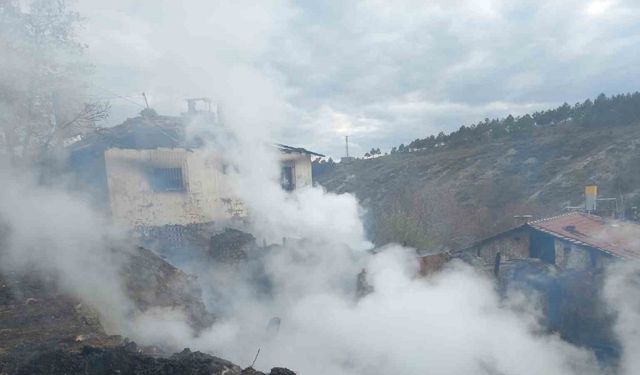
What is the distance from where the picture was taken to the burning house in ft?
33.2

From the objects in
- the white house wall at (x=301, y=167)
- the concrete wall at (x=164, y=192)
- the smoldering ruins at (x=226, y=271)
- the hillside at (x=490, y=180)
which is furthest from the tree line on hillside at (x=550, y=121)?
the concrete wall at (x=164, y=192)

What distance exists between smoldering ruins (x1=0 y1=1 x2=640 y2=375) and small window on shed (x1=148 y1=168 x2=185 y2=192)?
54 millimetres

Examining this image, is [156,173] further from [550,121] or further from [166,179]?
[550,121]

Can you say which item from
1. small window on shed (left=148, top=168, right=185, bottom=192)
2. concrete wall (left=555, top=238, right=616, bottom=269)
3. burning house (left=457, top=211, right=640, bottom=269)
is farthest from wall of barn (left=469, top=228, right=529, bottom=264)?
small window on shed (left=148, top=168, right=185, bottom=192)

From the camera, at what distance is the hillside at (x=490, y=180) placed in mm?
18750

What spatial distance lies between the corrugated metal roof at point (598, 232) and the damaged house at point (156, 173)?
9376 mm

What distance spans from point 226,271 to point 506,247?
25.8 ft

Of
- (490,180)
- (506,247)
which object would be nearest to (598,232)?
(506,247)

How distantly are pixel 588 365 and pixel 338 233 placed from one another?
763 centimetres

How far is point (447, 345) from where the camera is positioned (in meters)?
8.10

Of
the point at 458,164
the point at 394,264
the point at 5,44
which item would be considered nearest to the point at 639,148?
the point at 458,164

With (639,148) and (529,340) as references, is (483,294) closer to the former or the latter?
(529,340)

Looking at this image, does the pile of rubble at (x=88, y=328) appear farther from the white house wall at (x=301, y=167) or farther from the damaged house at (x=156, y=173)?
the white house wall at (x=301, y=167)

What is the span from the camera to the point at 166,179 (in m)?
14.4
